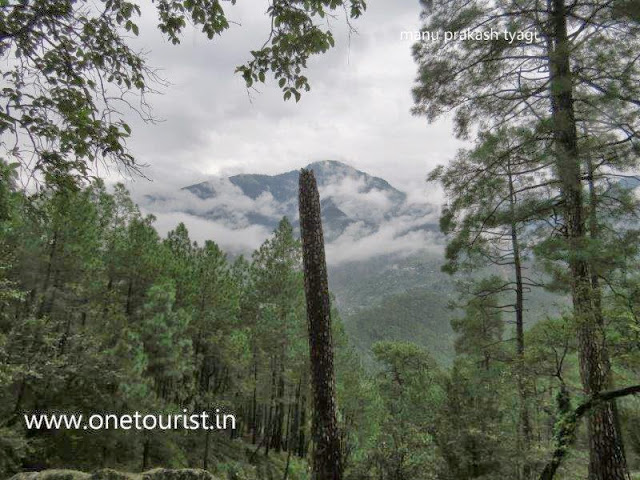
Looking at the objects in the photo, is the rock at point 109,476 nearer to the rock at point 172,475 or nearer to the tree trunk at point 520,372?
the rock at point 172,475

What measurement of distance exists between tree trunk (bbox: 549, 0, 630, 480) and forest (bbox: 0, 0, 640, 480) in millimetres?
31

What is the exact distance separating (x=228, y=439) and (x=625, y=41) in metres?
27.1

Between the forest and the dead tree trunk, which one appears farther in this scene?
the dead tree trunk

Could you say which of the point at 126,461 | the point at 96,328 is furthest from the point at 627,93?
the point at 126,461

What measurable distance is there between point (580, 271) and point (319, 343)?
474cm

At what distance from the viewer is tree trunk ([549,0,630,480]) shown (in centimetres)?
621

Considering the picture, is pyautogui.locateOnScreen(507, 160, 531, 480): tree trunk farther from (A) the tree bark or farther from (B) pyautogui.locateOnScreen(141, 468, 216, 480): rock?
(B) pyautogui.locateOnScreen(141, 468, 216, 480): rock

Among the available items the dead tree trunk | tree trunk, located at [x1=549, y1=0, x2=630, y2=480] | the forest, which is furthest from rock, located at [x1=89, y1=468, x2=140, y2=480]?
tree trunk, located at [x1=549, y1=0, x2=630, y2=480]

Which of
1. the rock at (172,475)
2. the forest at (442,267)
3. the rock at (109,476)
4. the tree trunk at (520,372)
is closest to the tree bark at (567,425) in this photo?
the forest at (442,267)

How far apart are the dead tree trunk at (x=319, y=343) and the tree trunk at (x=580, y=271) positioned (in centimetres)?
391

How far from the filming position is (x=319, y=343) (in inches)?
233

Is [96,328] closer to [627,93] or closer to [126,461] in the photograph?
[126,461]

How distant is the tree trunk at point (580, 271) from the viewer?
6211 millimetres

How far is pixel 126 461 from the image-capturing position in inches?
684
